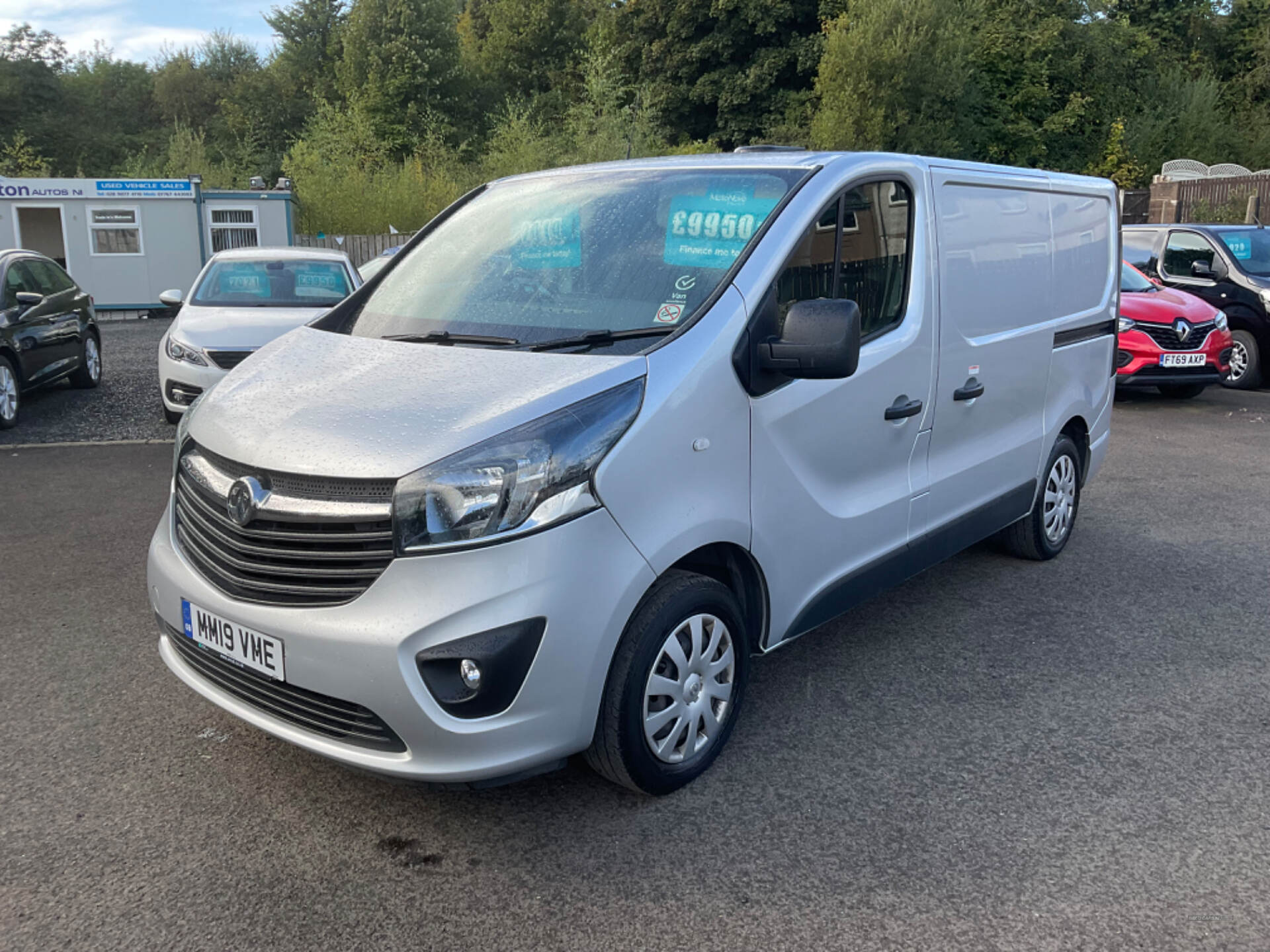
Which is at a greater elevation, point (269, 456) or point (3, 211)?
point (3, 211)

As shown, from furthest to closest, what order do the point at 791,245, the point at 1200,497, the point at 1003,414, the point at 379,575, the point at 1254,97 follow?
1. the point at 1254,97
2. the point at 1200,497
3. the point at 1003,414
4. the point at 791,245
5. the point at 379,575

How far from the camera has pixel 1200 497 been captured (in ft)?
23.2

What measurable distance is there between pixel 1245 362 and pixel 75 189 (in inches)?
828

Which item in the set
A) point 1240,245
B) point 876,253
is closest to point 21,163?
point 1240,245

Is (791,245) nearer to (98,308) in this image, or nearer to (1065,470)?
(1065,470)

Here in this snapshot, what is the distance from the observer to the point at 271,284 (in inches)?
378

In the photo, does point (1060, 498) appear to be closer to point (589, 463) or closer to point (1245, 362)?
point (589, 463)

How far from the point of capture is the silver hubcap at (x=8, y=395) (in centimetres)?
929

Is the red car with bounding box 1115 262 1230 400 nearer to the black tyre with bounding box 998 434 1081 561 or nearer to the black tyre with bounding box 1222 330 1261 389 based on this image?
the black tyre with bounding box 1222 330 1261 389

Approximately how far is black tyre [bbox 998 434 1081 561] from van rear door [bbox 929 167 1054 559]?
0.26 metres

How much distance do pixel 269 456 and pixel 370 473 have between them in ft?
1.14

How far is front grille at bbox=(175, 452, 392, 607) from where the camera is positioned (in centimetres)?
267

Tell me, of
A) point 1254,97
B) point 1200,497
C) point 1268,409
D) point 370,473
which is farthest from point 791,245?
point 1254,97

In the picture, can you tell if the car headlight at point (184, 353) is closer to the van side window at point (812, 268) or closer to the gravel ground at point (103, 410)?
the gravel ground at point (103, 410)
